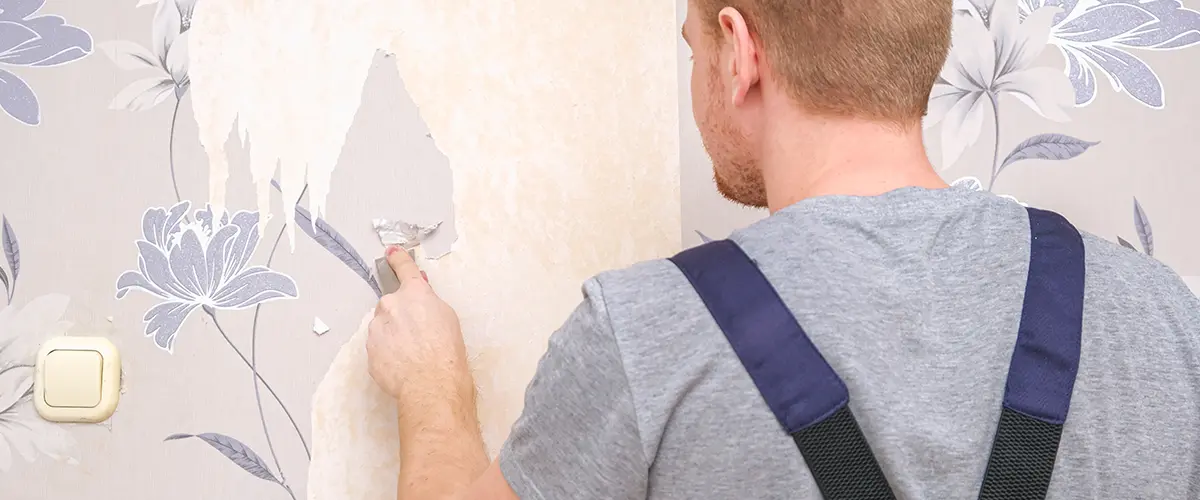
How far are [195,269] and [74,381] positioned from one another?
0.54 feet

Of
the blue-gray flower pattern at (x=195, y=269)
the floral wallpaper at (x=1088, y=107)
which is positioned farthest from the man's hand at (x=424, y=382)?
the floral wallpaper at (x=1088, y=107)

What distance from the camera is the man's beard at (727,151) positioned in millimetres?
806

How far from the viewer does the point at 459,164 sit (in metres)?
1.07

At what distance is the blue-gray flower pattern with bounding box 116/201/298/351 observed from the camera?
976 millimetres

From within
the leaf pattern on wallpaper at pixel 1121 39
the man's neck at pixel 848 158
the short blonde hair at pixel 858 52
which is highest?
the leaf pattern on wallpaper at pixel 1121 39

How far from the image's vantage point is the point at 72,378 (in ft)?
3.10

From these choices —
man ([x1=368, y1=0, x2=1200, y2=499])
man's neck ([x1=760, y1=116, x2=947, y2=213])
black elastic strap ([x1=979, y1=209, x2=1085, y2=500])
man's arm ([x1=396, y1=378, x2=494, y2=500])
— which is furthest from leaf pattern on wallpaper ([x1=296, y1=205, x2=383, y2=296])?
black elastic strap ([x1=979, y1=209, x2=1085, y2=500])

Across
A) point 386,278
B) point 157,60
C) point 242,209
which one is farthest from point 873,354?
point 157,60

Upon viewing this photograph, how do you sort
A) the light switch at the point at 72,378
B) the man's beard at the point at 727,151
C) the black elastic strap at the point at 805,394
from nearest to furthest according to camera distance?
1. the black elastic strap at the point at 805,394
2. the man's beard at the point at 727,151
3. the light switch at the point at 72,378

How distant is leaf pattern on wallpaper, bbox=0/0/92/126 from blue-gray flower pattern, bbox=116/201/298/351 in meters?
0.17

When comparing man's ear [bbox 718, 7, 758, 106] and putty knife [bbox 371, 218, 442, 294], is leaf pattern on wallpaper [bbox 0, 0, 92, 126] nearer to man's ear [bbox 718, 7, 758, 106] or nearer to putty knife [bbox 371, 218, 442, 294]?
putty knife [bbox 371, 218, 442, 294]

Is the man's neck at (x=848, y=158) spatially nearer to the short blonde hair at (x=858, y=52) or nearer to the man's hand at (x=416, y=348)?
the short blonde hair at (x=858, y=52)

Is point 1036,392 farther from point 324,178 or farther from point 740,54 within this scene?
point 324,178

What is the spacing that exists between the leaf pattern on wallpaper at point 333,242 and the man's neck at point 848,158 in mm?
512
